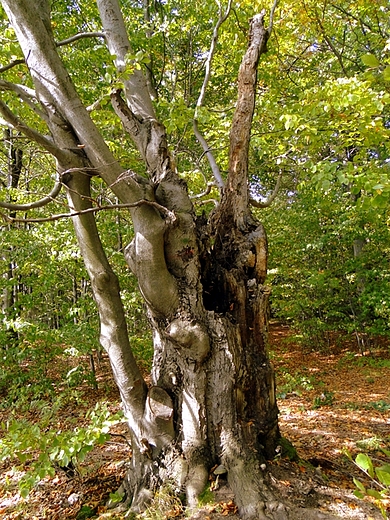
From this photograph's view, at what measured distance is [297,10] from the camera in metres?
5.60

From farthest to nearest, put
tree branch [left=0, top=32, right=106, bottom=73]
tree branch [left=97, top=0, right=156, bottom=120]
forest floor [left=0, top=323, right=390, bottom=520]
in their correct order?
tree branch [left=97, top=0, right=156, bottom=120]
tree branch [left=0, top=32, right=106, bottom=73]
forest floor [left=0, top=323, right=390, bottom=520]

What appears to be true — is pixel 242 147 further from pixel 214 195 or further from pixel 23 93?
pixel 214 195

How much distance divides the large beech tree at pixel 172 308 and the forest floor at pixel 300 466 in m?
0.16

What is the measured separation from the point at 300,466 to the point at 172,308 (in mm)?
1471

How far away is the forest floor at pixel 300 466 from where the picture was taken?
6.63 feet

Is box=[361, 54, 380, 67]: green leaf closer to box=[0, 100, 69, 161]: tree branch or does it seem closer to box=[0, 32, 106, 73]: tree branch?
box=[0, 100, 69, 161]: tree branch

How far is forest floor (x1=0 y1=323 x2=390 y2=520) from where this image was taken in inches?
79.5

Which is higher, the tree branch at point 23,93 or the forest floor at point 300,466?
the tree branch at point 23,93

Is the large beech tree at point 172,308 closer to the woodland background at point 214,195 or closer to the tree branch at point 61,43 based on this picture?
the tree branch at point 61,43

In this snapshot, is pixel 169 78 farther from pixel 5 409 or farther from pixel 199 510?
pixel 199 510

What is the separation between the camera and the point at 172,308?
2.31 meters

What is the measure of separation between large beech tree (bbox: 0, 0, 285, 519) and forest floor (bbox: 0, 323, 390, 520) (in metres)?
0.16

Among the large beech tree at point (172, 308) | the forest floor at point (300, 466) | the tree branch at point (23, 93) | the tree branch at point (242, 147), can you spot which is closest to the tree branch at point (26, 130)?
the large beech tree at point (172, 308)

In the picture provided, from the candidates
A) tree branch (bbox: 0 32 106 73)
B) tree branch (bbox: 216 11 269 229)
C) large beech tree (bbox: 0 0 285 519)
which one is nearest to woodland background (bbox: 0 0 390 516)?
tree branch (bbox: 0 32 106 73)
